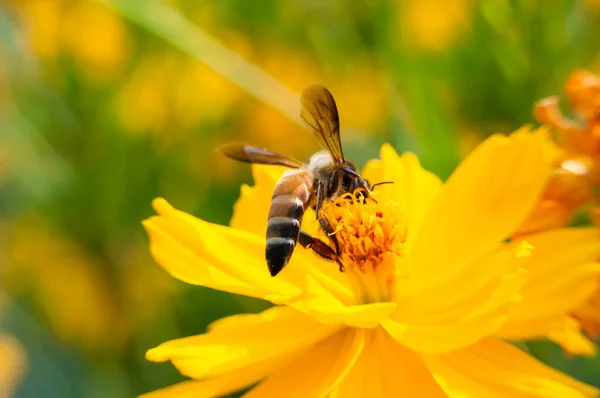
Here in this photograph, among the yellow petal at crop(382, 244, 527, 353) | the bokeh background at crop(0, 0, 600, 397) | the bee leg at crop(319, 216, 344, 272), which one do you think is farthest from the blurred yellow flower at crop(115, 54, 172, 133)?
the yellow petal at crop(382, 244, 527, 353)

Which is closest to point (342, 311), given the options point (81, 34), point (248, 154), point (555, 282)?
point (555, 282)

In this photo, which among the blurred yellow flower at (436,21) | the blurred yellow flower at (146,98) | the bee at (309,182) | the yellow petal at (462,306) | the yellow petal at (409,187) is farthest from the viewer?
the blurred yellow flower at (146,98)

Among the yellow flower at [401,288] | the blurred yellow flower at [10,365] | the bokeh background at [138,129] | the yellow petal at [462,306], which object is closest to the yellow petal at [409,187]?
the yellow flower at [401,288]

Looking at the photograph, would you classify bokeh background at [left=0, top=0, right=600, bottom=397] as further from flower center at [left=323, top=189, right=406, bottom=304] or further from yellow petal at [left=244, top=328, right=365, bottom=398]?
yellow petal at [left=244, top=328, right=365, bottom=398]

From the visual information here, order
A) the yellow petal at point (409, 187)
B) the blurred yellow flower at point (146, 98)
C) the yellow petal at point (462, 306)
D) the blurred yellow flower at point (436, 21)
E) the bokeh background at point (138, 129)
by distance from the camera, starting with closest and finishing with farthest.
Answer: the yellow petal at point (462, 306) < the yellow petal at point (409, 187) < the bokeh background at point (138, 129) < the blurred yellow flower at point (436, 21) < the blurred yellow flower at point (146, 98)

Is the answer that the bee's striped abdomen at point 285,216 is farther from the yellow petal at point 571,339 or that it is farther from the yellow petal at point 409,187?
the yellow petal at point 571,339

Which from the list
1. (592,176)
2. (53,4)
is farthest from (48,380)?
(592,176)

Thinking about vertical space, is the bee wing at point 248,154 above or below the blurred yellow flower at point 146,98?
below
